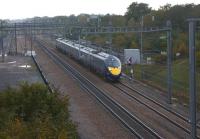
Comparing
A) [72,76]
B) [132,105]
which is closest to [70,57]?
[72,76]

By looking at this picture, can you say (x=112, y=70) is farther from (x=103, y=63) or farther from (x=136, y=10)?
(x=136, y=10)

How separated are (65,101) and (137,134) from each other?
3878 mm

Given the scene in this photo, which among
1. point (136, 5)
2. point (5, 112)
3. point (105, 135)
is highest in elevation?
point (136, 5)

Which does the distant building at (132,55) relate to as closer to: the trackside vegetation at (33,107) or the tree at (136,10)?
the trackside vegetation at (33,107)

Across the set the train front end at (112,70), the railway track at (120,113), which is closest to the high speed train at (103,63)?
the train front end at (112,70)

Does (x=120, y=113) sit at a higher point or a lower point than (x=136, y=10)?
lower

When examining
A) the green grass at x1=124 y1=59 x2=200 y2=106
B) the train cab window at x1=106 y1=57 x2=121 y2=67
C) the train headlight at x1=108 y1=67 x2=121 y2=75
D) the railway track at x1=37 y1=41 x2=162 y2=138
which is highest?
the train cab window at x1=106 y1=57 x2=121 y2=67

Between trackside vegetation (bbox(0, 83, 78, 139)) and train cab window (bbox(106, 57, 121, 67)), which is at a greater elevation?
train cab window (bbox(106, 57, 121, 67))

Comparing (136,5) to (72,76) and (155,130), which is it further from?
(155,130)

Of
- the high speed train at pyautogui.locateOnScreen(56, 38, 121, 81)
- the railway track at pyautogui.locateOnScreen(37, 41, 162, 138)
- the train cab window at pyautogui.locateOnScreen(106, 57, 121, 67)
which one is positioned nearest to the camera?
the railway track at pyautogui.locateOnScreen(37, 41, 162, 138)

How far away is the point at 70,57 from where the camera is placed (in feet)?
234

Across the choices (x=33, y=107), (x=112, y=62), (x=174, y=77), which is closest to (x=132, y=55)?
(x=112, y=62)

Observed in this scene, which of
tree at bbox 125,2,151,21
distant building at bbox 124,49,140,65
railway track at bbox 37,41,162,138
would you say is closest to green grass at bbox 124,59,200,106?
distant building at bbox 124,49,140,65

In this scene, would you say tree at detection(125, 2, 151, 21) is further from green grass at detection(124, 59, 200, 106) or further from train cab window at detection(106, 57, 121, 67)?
train cab window at detection(106, 57, 121, 67)
